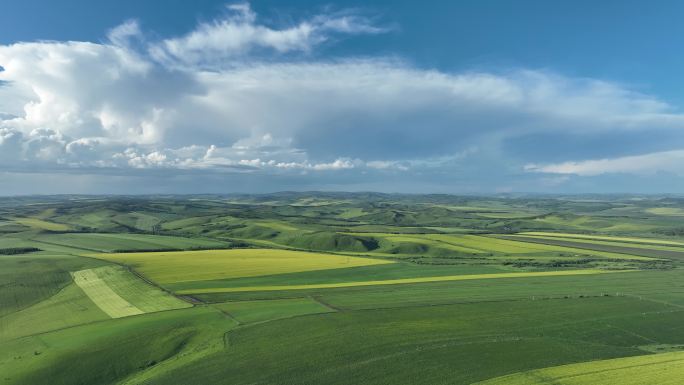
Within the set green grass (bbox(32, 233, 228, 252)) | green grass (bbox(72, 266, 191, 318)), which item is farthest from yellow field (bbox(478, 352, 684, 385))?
green grass (bbox(32, 233, 228, 252))

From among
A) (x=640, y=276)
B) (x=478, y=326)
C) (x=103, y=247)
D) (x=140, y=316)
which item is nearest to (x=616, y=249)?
(x=640, y=276)

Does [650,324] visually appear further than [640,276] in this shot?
No

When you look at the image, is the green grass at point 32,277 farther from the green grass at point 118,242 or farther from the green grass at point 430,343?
the green grass at point 430,343

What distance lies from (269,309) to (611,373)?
41147 millimetres

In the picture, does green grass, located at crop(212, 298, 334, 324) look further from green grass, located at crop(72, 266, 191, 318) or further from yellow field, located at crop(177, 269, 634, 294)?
yellow field, located at crop(177, 269, 634, 294)

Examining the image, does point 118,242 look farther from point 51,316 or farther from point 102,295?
point 51,316

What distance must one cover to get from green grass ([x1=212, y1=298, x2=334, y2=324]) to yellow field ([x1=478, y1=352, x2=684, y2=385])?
95.8 feet

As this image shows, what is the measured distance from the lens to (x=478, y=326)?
52.3 m

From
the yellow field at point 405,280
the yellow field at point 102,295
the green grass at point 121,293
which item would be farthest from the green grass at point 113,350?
the yellow field at point 405,280

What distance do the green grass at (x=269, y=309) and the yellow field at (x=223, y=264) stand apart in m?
21.9

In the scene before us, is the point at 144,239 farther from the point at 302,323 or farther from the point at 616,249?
the point at 616,249

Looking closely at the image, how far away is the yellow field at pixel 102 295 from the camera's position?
197ft

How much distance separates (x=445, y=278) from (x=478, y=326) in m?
35.0

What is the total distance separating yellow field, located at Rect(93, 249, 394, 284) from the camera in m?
86.3
